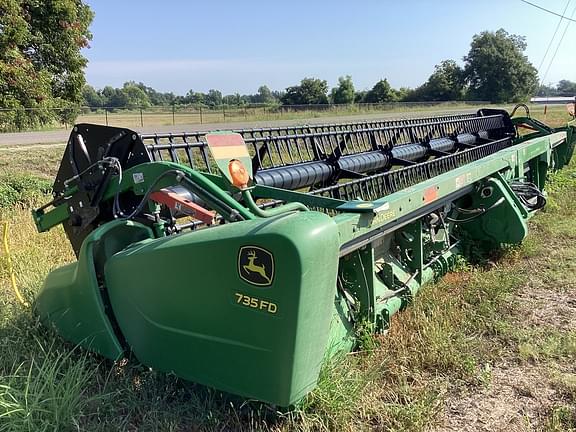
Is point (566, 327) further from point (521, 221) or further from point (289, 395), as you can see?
point (289, 395)

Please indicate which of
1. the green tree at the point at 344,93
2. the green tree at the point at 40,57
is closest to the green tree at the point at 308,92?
the green tree at the point at 344,93

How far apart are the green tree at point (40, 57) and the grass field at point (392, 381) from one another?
18.7m

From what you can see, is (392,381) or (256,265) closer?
(256,265)

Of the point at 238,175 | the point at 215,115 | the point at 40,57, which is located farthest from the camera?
the point at 215,115

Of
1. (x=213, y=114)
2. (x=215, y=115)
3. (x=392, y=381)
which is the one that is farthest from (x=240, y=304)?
(x=213, y=114)

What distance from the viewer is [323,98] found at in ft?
179

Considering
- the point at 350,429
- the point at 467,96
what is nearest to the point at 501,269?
the point at 350,429

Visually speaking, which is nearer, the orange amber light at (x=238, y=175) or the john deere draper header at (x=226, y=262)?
the john deere draper header at (x=226, y=262)

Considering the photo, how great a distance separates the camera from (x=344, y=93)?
57938 mm

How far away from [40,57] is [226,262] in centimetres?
2380

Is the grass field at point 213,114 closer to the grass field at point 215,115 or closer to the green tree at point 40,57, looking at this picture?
the grass field at point 215,115

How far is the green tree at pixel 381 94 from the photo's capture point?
59.3 metres

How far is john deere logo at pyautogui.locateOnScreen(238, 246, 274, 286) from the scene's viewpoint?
5.56 feet

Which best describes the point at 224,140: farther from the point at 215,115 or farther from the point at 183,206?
the point at 215,115
